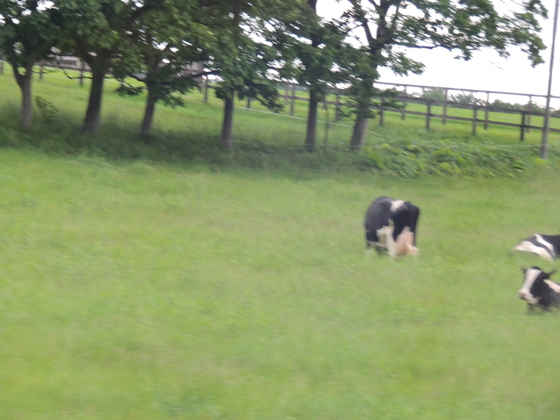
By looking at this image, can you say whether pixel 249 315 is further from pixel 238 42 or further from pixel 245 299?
pixel 238 42

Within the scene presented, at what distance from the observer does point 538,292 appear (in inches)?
342

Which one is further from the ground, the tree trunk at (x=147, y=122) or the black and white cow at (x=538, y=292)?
the tree trunk at (x=147, y=122)

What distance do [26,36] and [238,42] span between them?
212 inches

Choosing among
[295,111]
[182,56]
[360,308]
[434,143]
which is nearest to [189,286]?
[360,308]

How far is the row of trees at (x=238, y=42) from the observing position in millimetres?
17891

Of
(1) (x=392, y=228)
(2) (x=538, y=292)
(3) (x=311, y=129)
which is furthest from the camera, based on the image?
(3) (x=311, y=129)

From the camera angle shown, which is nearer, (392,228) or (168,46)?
(392,228)

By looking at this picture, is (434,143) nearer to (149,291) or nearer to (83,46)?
(83,46)

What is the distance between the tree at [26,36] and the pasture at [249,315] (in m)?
4.01

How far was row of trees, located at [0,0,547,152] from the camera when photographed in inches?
704

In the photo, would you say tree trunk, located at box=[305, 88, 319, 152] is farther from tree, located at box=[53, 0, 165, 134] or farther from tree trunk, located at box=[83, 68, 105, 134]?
tree trunk, located at box=[83, 68, 105, 134]

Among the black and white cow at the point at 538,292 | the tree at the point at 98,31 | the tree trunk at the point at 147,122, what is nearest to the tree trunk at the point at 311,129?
the tree trunk at the point at 147,122

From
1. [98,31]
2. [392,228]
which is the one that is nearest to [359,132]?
[98,31]

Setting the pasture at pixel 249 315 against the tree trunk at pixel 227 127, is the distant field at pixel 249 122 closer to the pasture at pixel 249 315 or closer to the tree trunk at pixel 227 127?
the tree trunk at pixel 227 127
